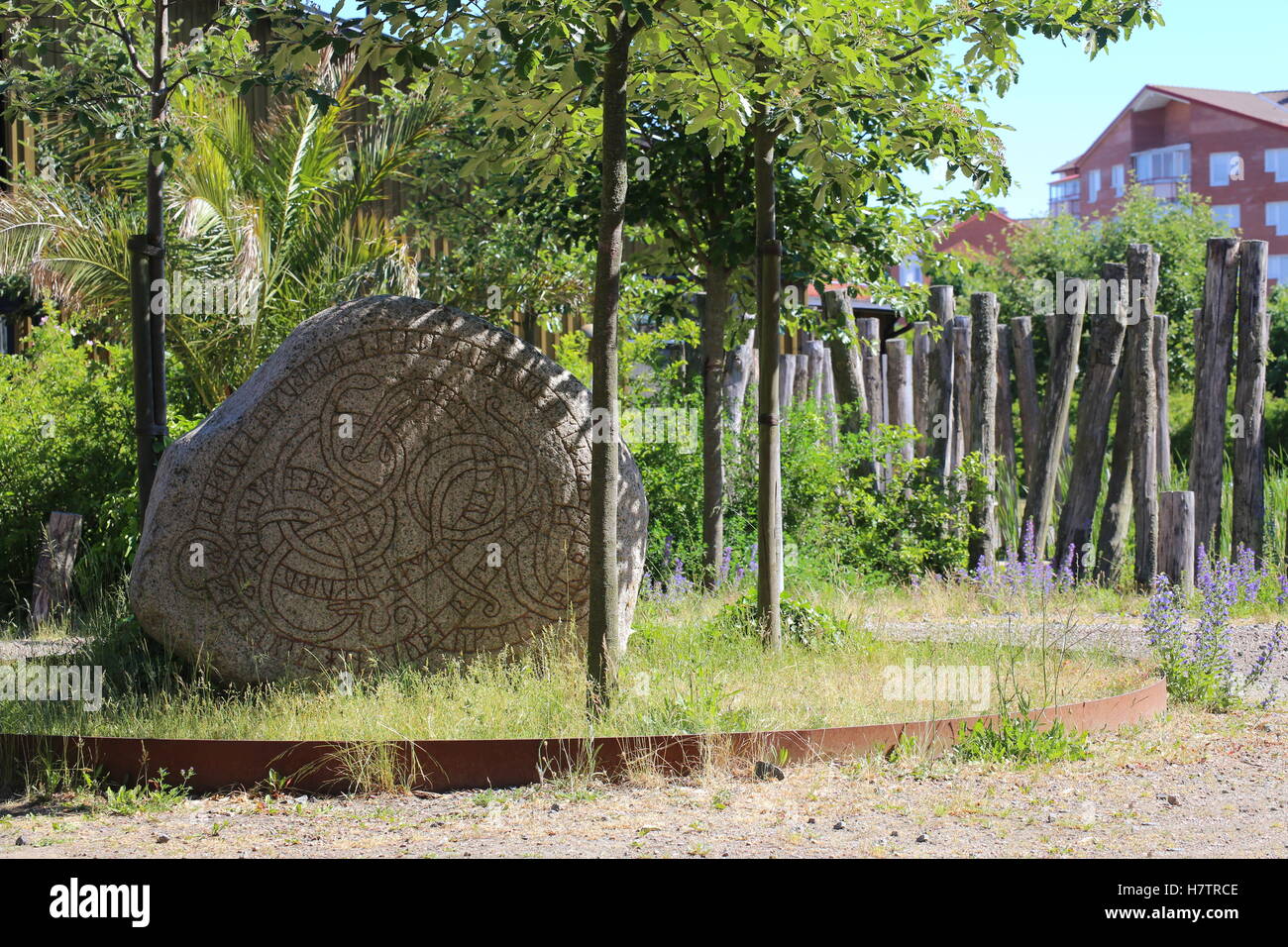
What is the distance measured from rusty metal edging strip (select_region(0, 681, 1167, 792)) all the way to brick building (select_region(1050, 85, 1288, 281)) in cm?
4268

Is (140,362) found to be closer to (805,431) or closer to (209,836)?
(209,836)

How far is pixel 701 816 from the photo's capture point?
4.53 meters

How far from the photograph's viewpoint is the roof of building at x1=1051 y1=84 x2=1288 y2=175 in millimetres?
44000

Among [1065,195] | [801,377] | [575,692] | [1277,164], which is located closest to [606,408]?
[575,692]

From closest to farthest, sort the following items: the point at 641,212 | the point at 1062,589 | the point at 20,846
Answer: the point at 20,846 → the point at 641,212 → the point at 1062,589

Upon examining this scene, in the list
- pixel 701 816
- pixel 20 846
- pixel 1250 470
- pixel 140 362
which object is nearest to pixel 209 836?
pixel 20 846

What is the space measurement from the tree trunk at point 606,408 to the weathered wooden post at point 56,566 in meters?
4.56

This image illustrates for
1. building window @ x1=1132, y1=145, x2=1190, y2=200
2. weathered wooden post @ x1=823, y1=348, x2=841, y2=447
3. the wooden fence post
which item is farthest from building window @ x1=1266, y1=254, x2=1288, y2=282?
the wooden fence post

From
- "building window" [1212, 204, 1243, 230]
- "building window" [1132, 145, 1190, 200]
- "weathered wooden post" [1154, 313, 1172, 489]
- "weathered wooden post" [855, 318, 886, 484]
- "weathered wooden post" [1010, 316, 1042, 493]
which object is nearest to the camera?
"weathered wooden post" [1154, 313, 1172, 489]

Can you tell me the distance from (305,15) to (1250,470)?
24.1 feet

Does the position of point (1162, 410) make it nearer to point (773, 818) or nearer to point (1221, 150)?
point (773, 818)

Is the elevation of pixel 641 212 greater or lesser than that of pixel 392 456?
greater

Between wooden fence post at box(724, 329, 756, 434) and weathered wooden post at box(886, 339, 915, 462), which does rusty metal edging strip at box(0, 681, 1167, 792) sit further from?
weathered wooden post at box(886, 339, 915, 462)

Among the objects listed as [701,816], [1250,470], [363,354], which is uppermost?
[363,354]
